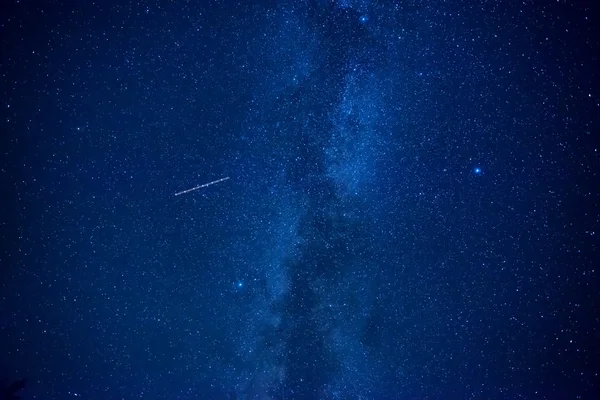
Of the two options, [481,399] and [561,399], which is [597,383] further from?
[481,399]

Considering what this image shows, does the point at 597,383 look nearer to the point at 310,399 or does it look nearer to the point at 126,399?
the point at 310,399

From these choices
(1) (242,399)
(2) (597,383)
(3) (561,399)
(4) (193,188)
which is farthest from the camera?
(3) (561,399)

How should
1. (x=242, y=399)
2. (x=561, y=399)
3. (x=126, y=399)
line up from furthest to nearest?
1. (x=126, y=399)
2. (x=561, y=399)
3. (x=242, y=399)

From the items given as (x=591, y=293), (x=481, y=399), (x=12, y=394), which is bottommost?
(x=12, y=394)

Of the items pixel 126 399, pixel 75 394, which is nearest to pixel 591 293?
pixel 126 399

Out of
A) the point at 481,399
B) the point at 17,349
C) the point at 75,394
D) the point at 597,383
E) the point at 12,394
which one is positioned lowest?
the point at 12,394

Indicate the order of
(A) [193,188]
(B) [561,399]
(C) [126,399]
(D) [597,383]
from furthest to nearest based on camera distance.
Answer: (C) [126,399]
(B) [561,399]
(D) [597,383]
(A) [193,188]

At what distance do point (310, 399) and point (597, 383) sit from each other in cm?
949

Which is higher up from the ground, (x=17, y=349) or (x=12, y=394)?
(x=17, y=349)

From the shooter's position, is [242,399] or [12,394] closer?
[12,394]

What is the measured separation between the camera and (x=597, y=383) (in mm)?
9641

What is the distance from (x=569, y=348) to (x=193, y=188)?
44.9 feet

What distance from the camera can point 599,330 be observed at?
8.83 m

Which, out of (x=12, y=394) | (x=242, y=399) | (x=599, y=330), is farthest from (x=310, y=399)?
(x=599, y=330)
